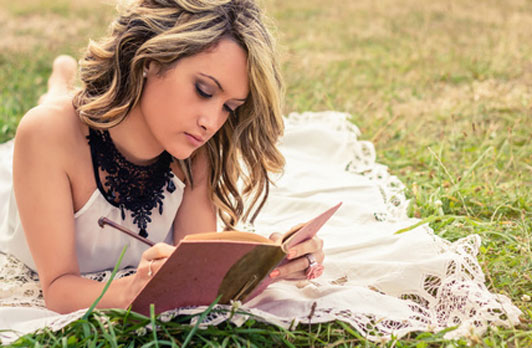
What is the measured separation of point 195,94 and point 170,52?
19 cm

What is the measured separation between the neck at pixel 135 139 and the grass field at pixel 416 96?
67cm

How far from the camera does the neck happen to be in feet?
8.29

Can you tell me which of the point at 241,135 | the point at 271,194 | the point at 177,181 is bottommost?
the point at 271,194

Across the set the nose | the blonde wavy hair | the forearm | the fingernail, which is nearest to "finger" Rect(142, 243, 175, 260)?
the forearm

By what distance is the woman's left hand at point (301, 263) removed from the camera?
220 centimetres

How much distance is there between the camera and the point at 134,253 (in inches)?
110

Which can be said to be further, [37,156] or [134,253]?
[134,253]

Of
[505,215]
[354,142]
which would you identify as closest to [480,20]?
[354,142]

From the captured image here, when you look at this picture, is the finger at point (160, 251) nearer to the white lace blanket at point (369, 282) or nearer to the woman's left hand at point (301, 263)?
the white lace blanket at point (369, 282)

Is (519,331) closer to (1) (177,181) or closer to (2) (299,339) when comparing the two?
(2) (299,339)

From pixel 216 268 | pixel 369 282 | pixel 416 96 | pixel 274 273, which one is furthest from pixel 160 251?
A: pixel 416 96

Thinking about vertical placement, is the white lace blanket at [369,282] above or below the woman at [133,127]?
below

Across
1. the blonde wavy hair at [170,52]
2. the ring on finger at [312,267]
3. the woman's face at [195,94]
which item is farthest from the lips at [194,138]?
the ring on finger at [312,267]

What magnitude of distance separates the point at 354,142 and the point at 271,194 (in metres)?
0.83
